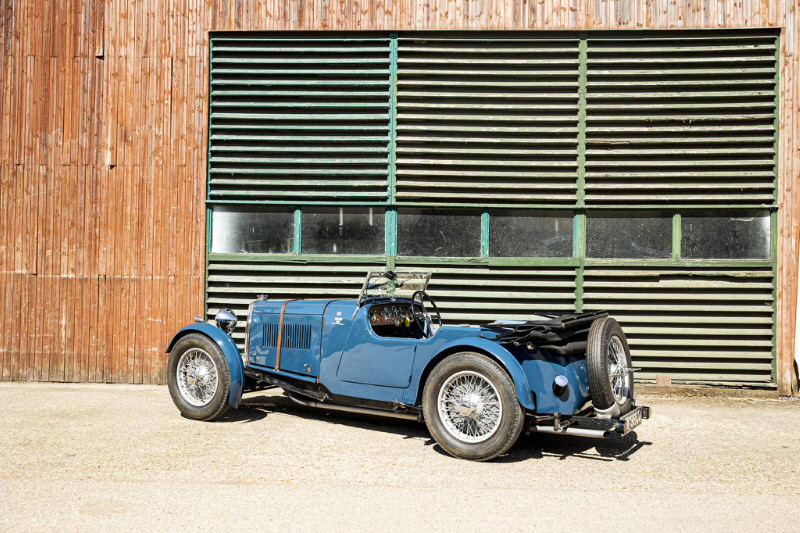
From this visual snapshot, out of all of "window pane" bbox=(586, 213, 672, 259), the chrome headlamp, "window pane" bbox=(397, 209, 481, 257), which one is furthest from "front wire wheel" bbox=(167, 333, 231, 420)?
"window pane" bbox=(586, 213, 672, 259)

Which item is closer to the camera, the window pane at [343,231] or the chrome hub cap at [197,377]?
the chrome hub cap at [197,377]

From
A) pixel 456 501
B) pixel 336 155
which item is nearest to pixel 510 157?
pixel 336 155

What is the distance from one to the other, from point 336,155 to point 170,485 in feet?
17.8

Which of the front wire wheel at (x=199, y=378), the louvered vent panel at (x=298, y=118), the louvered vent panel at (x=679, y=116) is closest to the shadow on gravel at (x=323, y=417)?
the front wire wheel at (x=199, y=378)

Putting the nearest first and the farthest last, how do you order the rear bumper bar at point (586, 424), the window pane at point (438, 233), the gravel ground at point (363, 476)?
the gravel ground at point (363, 476) → the rear bumper bar at point (586, 424) → the window pane at point (438, 233)

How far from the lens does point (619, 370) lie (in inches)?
206

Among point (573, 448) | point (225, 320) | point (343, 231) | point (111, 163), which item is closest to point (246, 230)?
point (343, 231)

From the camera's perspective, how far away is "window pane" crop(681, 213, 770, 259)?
8336mm

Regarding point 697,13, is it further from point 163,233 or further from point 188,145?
point 163,233

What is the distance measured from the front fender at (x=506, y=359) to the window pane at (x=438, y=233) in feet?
11.7

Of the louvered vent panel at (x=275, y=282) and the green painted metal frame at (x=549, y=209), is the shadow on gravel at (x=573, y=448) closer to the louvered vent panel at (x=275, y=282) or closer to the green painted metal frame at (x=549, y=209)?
the green painted metal frame at (x=549, y=209)

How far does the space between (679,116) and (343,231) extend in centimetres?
467

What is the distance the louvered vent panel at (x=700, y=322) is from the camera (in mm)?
8227

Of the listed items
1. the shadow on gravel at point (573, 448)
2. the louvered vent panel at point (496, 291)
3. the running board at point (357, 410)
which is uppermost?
the louvered vent panel at point (496, 291)
